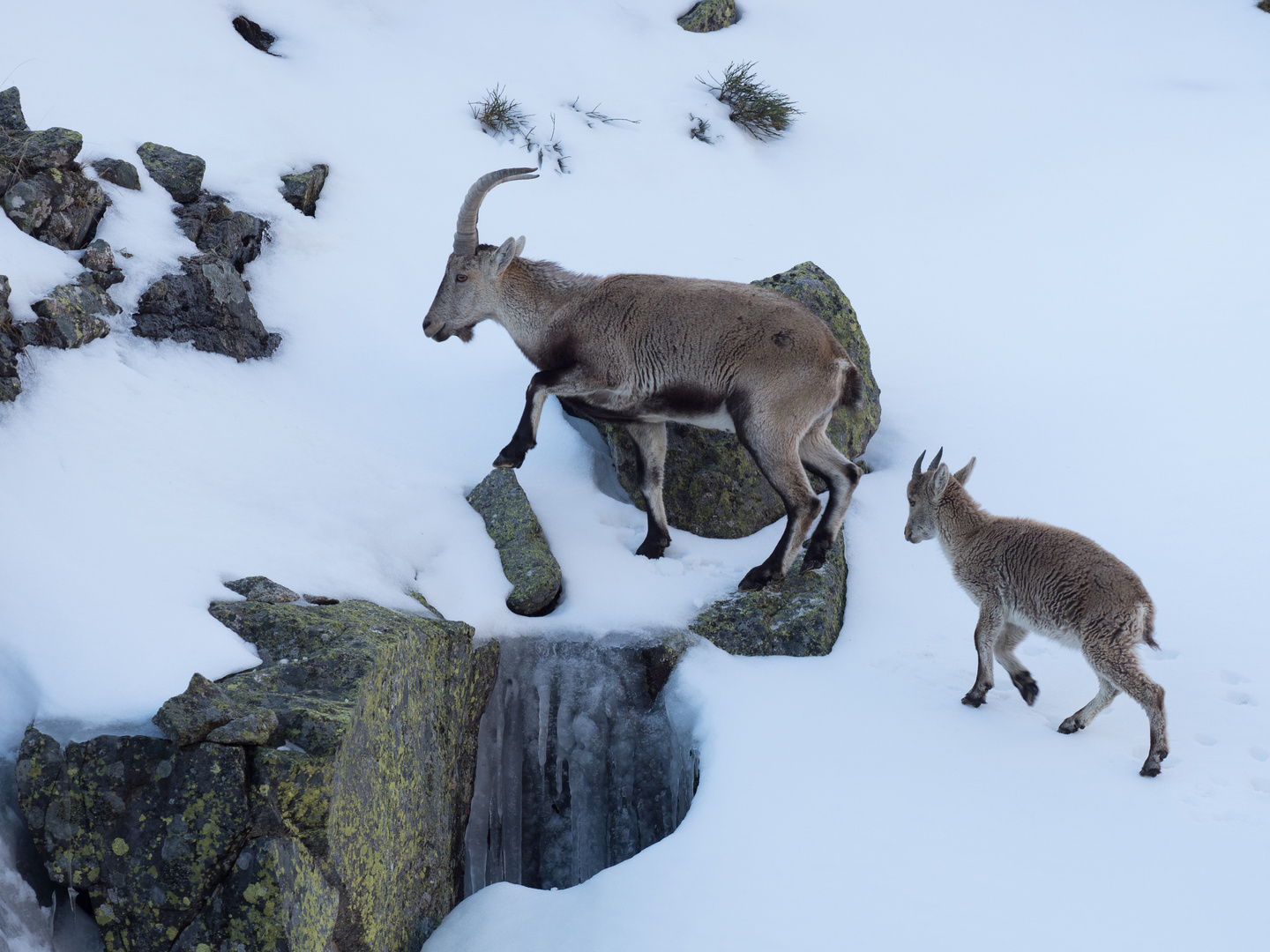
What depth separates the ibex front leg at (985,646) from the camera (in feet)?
17.0

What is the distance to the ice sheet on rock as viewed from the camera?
544 centimetres

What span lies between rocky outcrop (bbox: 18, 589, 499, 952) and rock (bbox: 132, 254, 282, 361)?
3443 mm

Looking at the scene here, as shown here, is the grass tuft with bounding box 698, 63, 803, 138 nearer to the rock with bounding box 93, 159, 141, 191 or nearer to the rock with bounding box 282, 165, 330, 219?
the rock with bounding box 282, 165, 330, 219

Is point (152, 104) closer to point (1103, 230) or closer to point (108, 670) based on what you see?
point (108, 670)

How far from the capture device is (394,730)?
4.19 m

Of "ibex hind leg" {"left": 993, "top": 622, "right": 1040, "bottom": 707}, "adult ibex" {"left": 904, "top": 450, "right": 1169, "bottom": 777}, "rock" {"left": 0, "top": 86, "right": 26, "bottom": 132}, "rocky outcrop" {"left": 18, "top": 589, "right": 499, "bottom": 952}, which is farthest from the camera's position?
"rock" {"left": 0, "top": 86, "right": 26, "bottom": 132}

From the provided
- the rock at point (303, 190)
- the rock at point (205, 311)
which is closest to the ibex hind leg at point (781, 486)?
the rock at point (205, 311)

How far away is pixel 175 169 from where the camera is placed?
301 inches

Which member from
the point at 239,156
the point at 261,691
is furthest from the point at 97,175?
the point at 261,691

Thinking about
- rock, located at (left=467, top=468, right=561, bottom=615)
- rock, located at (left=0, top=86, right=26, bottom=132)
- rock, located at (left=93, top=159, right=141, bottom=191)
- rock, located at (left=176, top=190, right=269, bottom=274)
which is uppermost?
rock, located at (left=0, top=86, right=26, bottom=132)

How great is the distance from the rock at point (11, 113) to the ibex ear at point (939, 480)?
621cm

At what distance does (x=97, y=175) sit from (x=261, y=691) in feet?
16.6

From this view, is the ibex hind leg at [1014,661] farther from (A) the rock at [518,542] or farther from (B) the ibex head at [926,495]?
(A) the rock at [518,542]

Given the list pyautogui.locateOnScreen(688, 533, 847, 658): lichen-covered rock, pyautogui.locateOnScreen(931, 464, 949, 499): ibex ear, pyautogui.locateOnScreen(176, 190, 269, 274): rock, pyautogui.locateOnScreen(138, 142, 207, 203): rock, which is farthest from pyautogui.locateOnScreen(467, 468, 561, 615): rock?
pyautogui.locateOnScreen(138, 142, 207, 203): rock
